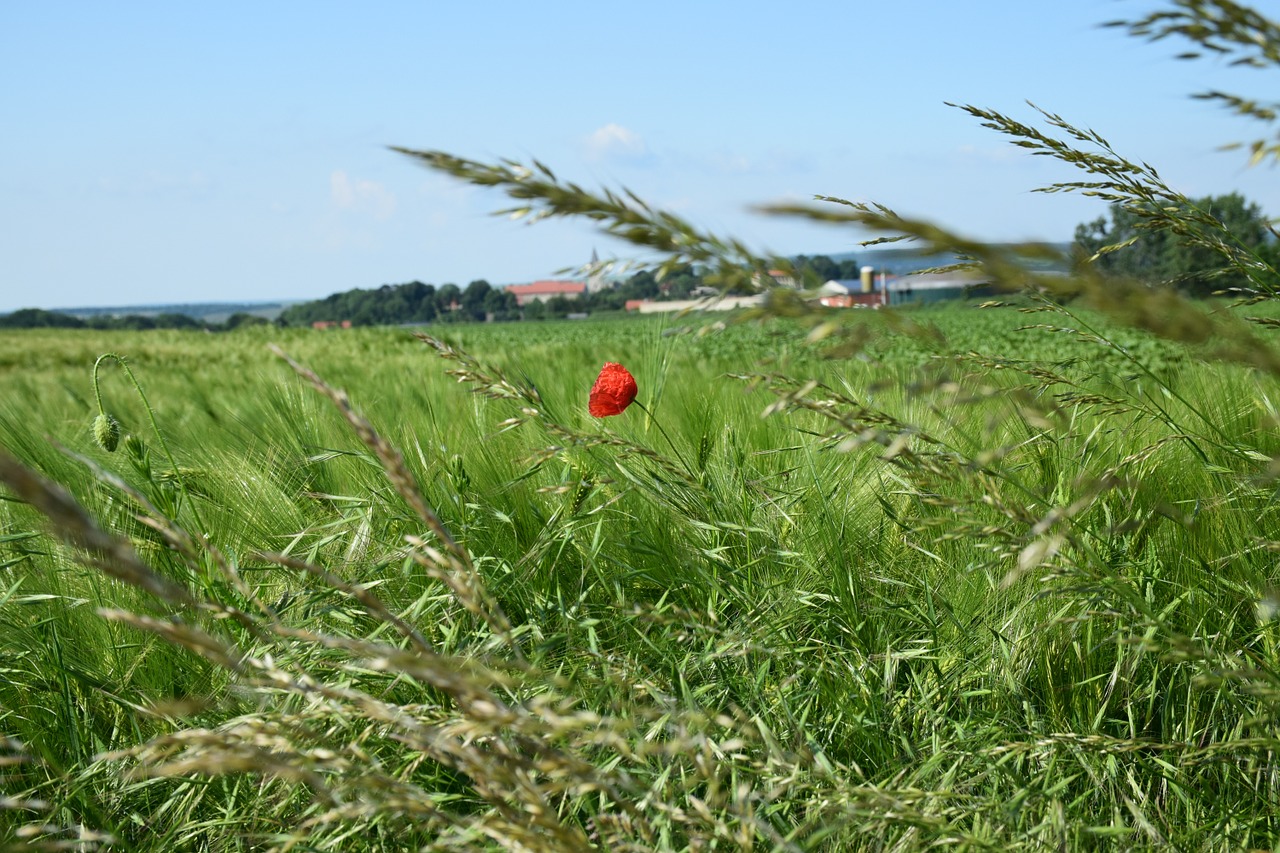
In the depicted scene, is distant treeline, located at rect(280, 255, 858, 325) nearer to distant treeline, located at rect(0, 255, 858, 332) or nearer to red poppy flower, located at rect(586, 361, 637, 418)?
distant treeline, located at rect(0, 255, 858, 332)

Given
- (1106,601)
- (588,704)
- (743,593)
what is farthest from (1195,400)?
(588,704)

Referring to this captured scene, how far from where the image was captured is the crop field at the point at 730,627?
39.8 inches

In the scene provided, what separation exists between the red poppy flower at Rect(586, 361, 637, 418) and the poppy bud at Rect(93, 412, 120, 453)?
866 mm

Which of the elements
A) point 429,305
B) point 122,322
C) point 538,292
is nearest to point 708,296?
point 429,305

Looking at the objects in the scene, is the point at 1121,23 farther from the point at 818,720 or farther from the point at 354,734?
the point at 354,734

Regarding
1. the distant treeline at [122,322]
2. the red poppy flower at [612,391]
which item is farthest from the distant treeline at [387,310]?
the red poppy flower at [612,391]

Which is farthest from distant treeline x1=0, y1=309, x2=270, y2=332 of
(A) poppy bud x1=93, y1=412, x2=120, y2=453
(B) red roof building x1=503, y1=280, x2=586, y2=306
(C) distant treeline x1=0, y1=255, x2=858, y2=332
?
(A) poppy bud x1=93, y1=412, x2=120, y2=453

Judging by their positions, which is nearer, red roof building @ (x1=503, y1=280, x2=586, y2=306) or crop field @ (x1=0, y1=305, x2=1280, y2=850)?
crop field @ (x1=0, y1=305, x2=1280, y2=850)

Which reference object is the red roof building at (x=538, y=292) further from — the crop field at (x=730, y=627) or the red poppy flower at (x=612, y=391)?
the crop field at (x=730, y=627)

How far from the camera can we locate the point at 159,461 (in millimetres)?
2531

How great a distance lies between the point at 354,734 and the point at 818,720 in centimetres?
63

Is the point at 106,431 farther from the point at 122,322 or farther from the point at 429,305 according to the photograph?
the point at 122,322

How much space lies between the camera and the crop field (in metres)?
1.01

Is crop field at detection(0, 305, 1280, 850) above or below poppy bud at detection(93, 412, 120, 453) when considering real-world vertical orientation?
below
